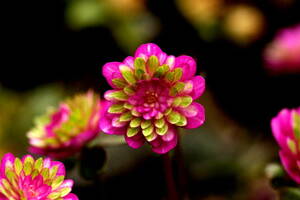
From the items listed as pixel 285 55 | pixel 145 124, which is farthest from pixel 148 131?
pixel 285 55

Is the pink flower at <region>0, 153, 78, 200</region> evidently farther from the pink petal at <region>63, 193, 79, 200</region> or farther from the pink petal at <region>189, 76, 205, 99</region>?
the pink petal at <region>189, 76, 205, 99</region>

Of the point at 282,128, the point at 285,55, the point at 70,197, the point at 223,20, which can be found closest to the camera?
the point at 70,197

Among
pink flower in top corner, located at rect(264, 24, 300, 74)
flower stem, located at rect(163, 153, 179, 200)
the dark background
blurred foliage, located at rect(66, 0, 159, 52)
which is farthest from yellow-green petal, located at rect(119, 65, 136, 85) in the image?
blurred foliage, located at rect(66, 0, 159, 52)

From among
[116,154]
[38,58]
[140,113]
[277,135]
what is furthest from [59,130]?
[38,58]

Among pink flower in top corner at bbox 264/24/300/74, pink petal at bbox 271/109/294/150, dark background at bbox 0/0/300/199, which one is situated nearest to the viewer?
pink petal at bbox 271/109/294/150

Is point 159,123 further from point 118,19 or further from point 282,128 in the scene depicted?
point 118,19

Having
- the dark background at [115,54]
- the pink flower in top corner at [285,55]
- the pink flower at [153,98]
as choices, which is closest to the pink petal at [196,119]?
the pink flower at [153,98]

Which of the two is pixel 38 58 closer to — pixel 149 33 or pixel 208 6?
pixel 149 33

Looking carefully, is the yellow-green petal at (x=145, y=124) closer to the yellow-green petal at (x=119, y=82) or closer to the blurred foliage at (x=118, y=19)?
the yellow-green petal at (x=119, y=82)
